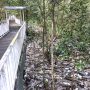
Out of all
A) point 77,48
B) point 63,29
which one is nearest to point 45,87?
point 77,48

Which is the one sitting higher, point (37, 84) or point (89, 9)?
point (89, 9)

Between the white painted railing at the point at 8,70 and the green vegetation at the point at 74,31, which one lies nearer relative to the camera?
the white painted railing at the point at 8,70

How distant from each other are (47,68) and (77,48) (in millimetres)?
6646

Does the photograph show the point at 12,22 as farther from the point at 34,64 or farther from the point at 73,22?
the point at 34,64

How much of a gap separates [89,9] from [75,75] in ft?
31.2

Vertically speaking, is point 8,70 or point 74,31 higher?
point 8,70

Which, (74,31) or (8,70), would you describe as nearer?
(8,70)

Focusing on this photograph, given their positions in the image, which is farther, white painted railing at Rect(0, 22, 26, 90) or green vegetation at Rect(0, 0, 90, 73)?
green vegetation at Rect(0, 0, 90, 73)

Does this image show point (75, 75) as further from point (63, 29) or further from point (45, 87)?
point (63, 29)

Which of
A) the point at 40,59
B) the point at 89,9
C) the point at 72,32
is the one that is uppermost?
the point at 89,9

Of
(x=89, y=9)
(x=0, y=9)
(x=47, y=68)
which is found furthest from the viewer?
(x=0, y=9)

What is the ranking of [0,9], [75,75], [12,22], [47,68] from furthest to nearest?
[12,22] → [0,9] → [47,68] → [75,75]

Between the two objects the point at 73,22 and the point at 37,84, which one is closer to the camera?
the point at 37,84

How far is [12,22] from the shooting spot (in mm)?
40000
